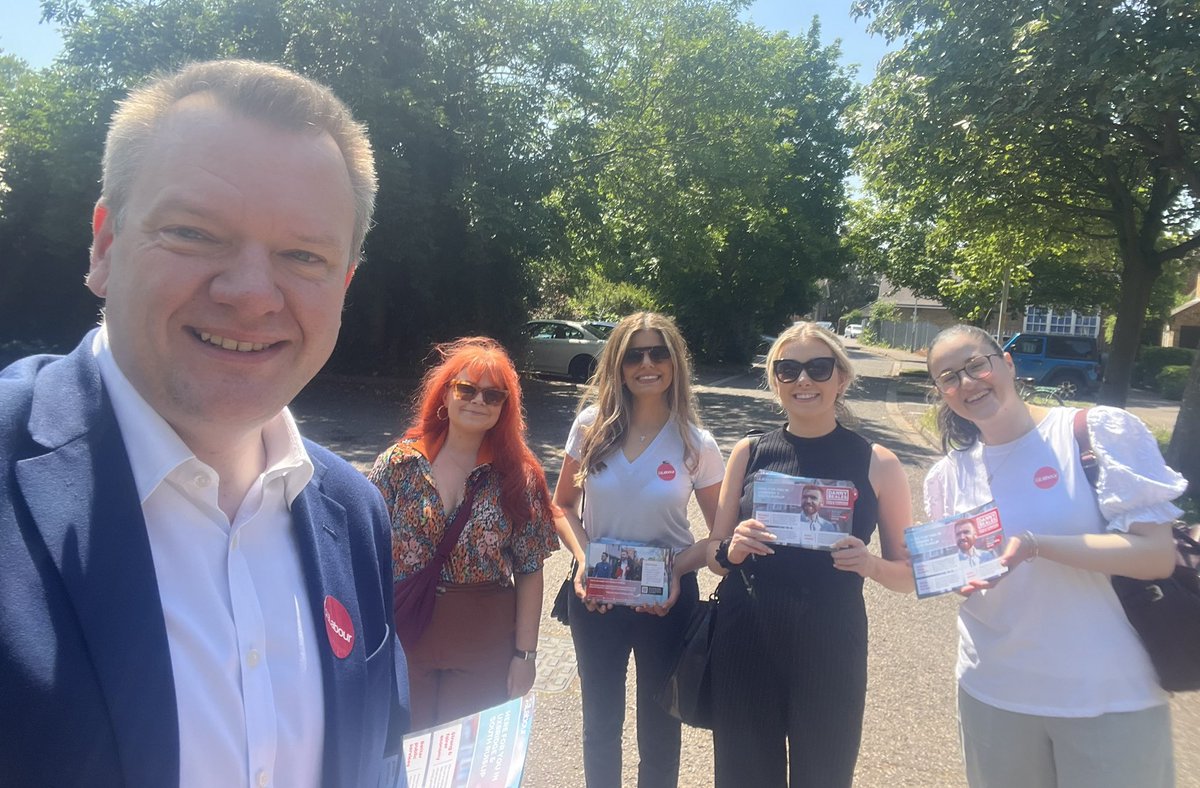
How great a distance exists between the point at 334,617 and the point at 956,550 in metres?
1.87

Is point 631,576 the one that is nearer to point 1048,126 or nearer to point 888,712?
point 888,712

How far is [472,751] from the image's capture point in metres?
1.81

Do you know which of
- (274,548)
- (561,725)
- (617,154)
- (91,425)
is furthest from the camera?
(617,154)

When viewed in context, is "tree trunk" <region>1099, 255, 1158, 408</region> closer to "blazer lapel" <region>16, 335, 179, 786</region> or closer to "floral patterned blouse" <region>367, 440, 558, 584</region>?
"floral patterned blouse" <region>367, 440, 558, 584</region>

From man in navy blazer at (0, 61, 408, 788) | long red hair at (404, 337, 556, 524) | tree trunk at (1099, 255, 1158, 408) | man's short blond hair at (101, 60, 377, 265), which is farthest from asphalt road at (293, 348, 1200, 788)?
tree trunk at (1099, 255, 1158, 408)

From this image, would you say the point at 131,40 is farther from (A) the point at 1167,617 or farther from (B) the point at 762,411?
(A) the point at 1167,617

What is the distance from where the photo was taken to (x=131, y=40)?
42.9 feet

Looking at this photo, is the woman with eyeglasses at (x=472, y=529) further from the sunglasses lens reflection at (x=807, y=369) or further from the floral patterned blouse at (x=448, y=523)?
the sunglasses lens reflection at (x=807, y=369)

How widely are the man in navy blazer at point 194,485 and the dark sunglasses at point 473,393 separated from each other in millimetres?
1416

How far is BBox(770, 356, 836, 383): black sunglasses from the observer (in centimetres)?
272

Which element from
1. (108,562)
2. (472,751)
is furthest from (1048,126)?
(108,562)

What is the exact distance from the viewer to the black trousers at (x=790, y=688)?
2496 mm

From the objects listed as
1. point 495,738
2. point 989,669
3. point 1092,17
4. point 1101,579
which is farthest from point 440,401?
point 1092,17

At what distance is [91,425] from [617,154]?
51.5 ft
